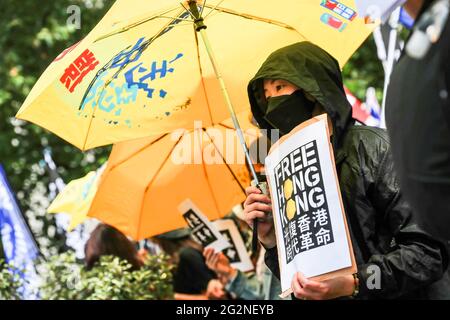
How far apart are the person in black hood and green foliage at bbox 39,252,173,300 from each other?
3.26 m

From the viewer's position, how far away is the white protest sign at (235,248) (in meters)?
7.03

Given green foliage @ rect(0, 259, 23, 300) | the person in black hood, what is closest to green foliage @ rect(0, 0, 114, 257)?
green foliage @ rect(0, 259, 23, 300)

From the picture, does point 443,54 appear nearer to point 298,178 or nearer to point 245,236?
point 298,178

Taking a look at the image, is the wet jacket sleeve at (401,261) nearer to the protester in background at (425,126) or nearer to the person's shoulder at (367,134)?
the person's shoulder at (367,134)

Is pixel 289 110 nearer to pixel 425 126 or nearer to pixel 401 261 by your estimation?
pixel 401 261

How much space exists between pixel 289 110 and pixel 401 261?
2.36ft

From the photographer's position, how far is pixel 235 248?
7031 millimetres

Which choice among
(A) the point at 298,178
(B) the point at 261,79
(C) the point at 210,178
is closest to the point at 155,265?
(C) the point at 210,178

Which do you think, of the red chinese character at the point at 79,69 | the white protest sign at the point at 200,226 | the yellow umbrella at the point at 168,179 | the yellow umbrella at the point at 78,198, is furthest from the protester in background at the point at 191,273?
the red chinese character at the point at 79,69

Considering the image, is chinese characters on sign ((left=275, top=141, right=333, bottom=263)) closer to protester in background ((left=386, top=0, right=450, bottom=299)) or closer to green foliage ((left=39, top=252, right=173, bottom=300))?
protester in background ((left=386, top=0, right=450, bottom=299))

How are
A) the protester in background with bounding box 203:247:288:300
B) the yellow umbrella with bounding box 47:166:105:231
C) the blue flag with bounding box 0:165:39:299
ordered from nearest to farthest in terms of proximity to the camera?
the yellow umbrella with bounding box 47:166:105:231, the protester in background with bounding box 203:247:288:300, the blue flag with bounding box 0:165:39:299

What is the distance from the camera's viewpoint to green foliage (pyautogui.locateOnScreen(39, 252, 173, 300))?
683 cm

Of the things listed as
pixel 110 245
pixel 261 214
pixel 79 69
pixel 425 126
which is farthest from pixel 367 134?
pixel 110 245

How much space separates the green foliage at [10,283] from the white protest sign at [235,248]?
1.45 meters
